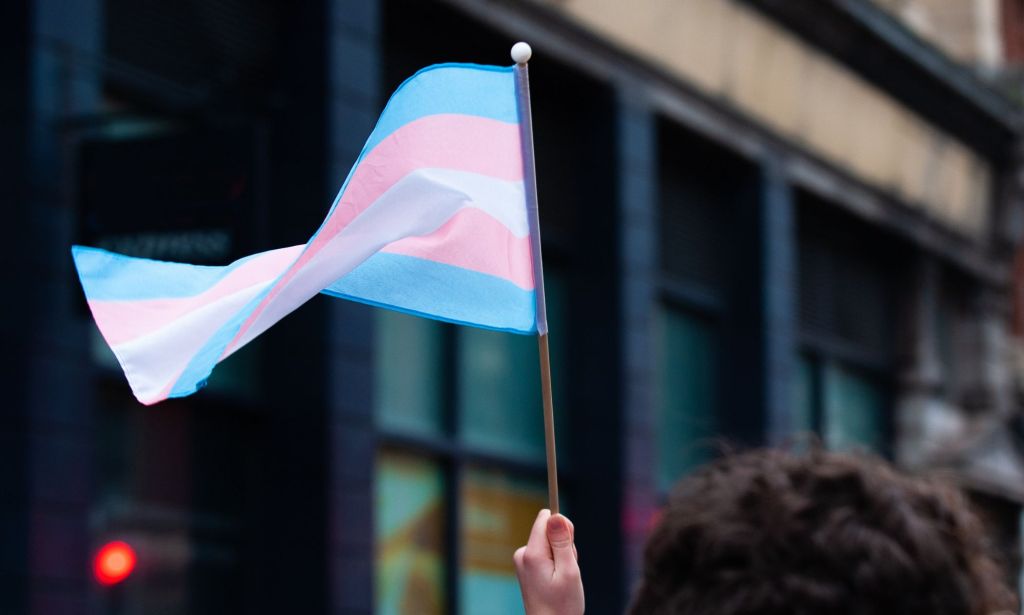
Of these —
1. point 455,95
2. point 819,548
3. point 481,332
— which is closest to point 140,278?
point 455,95

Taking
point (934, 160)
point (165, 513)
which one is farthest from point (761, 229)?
point (165, 513)

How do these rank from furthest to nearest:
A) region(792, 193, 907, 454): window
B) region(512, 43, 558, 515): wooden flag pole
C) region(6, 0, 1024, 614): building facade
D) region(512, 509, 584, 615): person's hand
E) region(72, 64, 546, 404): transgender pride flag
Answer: region(792, 193, 907, 454): window
region(6, 0, 1024, 614): building facade
region(72, 64, 546, 404): transgender pride flag
region(512, 43, 558, 515): wooden flag pole
region(512, 509, 584, 615): person's hand

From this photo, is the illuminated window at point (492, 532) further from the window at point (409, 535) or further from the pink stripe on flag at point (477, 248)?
the pink stripe on flag at point (477, 248)

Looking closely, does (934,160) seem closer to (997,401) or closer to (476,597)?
(997,401)

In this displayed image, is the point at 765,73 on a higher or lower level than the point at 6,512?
higher

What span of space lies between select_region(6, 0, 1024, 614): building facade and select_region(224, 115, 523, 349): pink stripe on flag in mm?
1215

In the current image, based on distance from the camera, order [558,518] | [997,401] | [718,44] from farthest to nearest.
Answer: [997,401] < [718,44] < [558,518]

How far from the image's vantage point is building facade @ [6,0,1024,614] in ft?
28.9

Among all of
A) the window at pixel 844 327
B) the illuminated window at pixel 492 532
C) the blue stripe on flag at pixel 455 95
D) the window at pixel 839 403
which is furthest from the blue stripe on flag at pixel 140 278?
the window at pixel 844 327

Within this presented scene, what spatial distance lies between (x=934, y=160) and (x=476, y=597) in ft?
31.0

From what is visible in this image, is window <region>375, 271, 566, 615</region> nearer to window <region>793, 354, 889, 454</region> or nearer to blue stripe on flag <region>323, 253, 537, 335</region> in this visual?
window <region>793, 354, 889, 454</region>

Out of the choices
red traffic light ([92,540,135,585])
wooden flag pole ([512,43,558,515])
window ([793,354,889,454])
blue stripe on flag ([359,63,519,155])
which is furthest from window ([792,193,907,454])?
wooden flag pole ([512,43,558,515])

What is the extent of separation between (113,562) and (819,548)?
26.2ft

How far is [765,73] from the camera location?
16.2 meters
